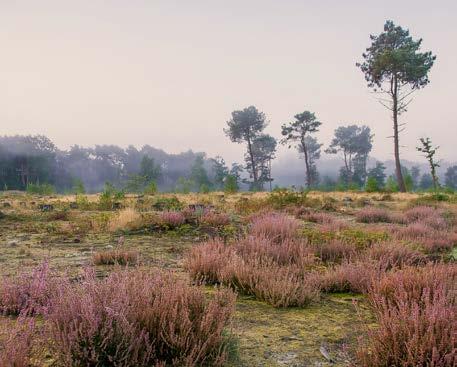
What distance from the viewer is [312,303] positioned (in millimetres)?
3812

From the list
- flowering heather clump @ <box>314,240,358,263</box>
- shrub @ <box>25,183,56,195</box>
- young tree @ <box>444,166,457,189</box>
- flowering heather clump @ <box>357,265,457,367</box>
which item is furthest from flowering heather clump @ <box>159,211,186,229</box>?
young tree @ <box>444,166,457,189</box>

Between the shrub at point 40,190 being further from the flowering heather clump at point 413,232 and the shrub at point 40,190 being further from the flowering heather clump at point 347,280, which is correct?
A: the flowering heather clump at point 347,280

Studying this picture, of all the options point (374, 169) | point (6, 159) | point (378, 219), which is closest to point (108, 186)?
point (378, 219)

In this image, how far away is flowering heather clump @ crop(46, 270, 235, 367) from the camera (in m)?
2.08

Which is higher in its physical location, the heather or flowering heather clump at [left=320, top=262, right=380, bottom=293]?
the heather

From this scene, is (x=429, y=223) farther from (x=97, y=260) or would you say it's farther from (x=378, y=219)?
(x=97, y=260)

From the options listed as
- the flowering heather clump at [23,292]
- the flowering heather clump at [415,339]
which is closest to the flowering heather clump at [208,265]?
the flowering heather clump at [23,292]

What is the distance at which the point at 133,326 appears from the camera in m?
2.31

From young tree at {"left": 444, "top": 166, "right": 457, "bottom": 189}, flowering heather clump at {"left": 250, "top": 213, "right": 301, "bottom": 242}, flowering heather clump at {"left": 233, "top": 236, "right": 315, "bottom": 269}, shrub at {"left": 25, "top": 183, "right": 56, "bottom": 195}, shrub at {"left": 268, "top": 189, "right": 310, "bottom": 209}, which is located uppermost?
young tree at {"left": 444, "top": 166, "right": 457, "bottom": 189}

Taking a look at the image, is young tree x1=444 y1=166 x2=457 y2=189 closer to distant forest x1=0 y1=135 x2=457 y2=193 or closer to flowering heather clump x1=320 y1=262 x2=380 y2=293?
distant forest x1=0 y1=135 x2=457 y2=193

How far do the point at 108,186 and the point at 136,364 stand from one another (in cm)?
1855

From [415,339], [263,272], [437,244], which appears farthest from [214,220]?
[415,339]

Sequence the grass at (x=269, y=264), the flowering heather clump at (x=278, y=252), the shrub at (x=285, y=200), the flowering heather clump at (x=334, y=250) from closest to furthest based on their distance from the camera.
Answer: the grass at (x=269, y=264)
the flowering heather clump at (x=278, y=252)
the flowering heather clump at (x=334, y=250)
the shrub at (x=285, y=200)

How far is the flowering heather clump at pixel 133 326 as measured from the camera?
208cm
